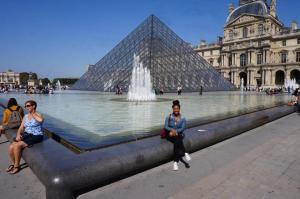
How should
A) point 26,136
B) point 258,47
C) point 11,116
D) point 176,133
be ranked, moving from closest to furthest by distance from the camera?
point 26,136, point 176,133, point 11,116, point 258,47

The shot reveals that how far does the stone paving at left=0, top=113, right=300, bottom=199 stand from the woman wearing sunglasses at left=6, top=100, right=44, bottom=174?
0.15 meters

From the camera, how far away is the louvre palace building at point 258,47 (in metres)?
45.8

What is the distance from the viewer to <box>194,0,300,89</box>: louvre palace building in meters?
45.8

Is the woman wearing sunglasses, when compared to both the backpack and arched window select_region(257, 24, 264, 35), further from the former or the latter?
Answer: arched window select_region(257, 24, 264, 35)

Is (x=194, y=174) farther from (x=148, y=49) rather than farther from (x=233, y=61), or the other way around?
(x=233, y=61)

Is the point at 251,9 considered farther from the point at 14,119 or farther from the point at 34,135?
the point at 34,135

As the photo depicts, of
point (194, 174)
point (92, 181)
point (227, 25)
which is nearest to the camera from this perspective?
point (92, 181)

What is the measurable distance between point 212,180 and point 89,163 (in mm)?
1350

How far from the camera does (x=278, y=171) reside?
10.2ft

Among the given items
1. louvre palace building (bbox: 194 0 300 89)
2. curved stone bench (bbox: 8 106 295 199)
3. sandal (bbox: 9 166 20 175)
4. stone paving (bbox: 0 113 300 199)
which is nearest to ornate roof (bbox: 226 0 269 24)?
louvre palace building (bbox: 194 0 300 89)

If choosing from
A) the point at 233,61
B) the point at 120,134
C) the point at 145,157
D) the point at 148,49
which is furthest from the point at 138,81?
the point at 233,61

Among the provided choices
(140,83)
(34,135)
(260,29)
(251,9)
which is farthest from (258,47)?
(34,135)

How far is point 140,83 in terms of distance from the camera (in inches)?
719

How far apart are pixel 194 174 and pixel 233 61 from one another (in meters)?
52.2
